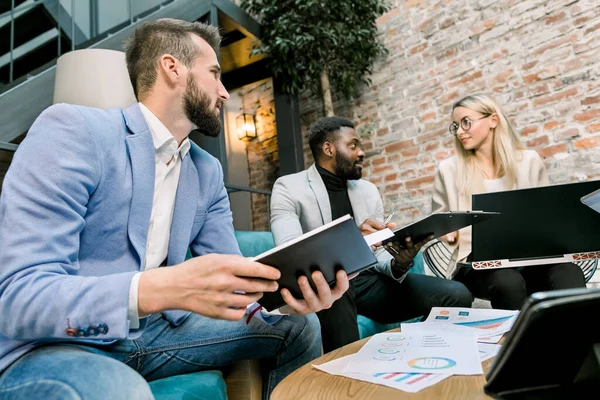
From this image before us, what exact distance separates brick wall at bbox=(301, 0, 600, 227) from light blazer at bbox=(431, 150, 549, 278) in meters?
0.79

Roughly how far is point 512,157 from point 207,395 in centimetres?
178

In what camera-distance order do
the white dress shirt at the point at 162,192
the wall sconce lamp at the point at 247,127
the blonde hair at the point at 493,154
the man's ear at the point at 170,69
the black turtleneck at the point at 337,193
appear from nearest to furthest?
the white dress shirt at the point at 162,192 → the man's ear at the point at 170,69 → the blonde hair at the point at 493,154 → the black turtleneck at the point at 337,193 → the wall sconce lamp at the point at 247,127

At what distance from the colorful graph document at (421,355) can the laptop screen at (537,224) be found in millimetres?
643

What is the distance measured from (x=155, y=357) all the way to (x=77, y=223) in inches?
14.5

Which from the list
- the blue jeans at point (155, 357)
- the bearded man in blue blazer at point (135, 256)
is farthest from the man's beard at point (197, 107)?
the blue jeans at point (155, 357)

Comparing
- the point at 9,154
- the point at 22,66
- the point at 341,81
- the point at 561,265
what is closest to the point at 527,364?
the point at 561,265

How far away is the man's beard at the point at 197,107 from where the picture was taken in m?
1.22

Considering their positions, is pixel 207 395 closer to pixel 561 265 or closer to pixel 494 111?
pixel 561 265

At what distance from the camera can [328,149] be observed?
7.70 ft

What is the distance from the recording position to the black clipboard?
1231 millimetres

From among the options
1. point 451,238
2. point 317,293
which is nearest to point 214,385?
point 317,293

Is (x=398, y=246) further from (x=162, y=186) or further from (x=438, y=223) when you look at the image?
(x=162, y=186)

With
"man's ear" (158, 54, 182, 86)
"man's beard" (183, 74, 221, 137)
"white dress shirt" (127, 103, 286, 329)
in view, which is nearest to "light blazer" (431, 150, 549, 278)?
"white dress shirt" (127, 103, 286, 329)

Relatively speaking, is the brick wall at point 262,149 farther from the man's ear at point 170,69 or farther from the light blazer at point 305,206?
the man's ear at point 170,69
